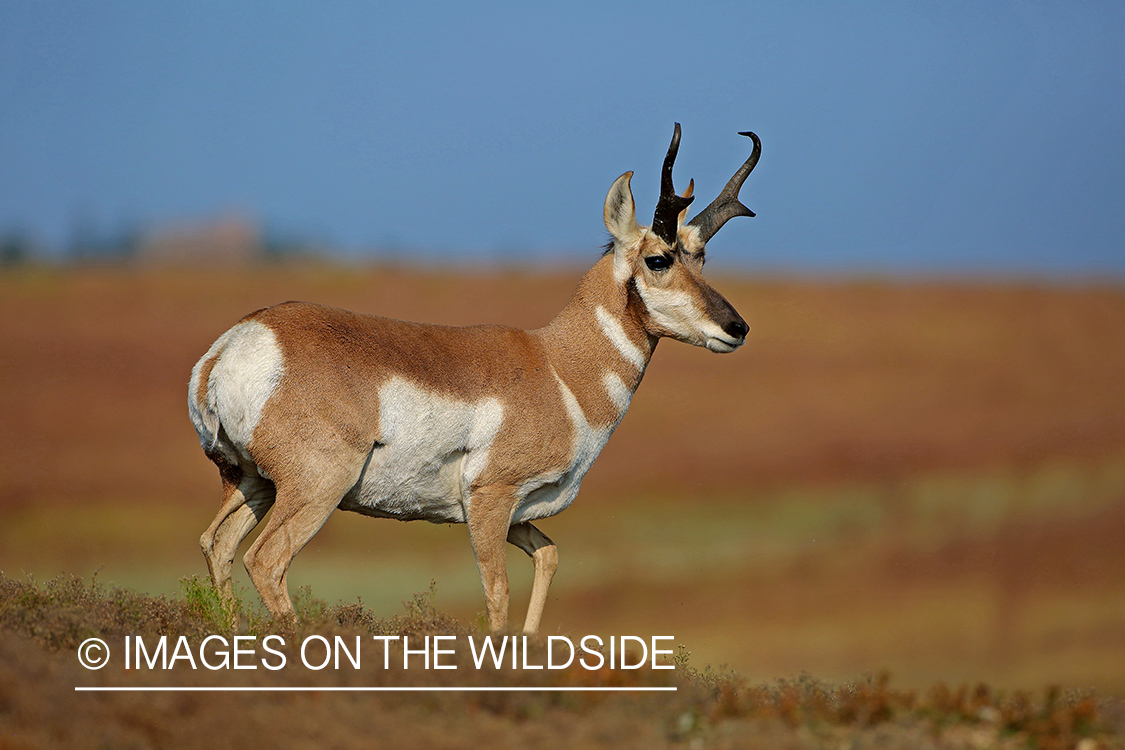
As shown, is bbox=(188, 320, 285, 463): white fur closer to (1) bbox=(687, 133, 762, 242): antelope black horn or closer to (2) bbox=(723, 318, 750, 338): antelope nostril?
(2) bbox=(723, 318, 750, 338): antelope nostril

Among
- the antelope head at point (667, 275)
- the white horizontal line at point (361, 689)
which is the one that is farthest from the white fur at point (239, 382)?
the antelope head at point (667, 275)

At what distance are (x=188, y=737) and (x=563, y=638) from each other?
3587 mm

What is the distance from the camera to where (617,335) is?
10.4 meters

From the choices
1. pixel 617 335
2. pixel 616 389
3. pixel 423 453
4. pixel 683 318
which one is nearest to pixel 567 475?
pixel 616 389

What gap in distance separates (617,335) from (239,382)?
3.70m

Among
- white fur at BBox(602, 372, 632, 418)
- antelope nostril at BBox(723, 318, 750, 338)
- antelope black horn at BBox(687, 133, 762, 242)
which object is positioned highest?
antelope black horn at BBox(687, 133, 762, 242)

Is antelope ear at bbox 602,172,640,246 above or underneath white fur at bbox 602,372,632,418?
above

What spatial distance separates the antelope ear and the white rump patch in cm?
72

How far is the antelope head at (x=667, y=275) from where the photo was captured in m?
10.0

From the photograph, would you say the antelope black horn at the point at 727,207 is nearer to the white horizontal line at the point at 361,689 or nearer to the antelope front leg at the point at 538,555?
the antelope front leg at the point at 538,555

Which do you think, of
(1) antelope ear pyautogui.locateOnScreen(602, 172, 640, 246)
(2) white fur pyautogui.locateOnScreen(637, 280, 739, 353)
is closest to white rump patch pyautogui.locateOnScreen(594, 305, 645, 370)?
(2) white fur pyautogui.locateOnScreen(637, 280, 739, 353)

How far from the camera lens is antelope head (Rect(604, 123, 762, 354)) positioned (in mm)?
10016

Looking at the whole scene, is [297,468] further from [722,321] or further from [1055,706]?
[1055,706]

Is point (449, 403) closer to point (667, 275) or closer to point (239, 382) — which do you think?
point (239, 382)
